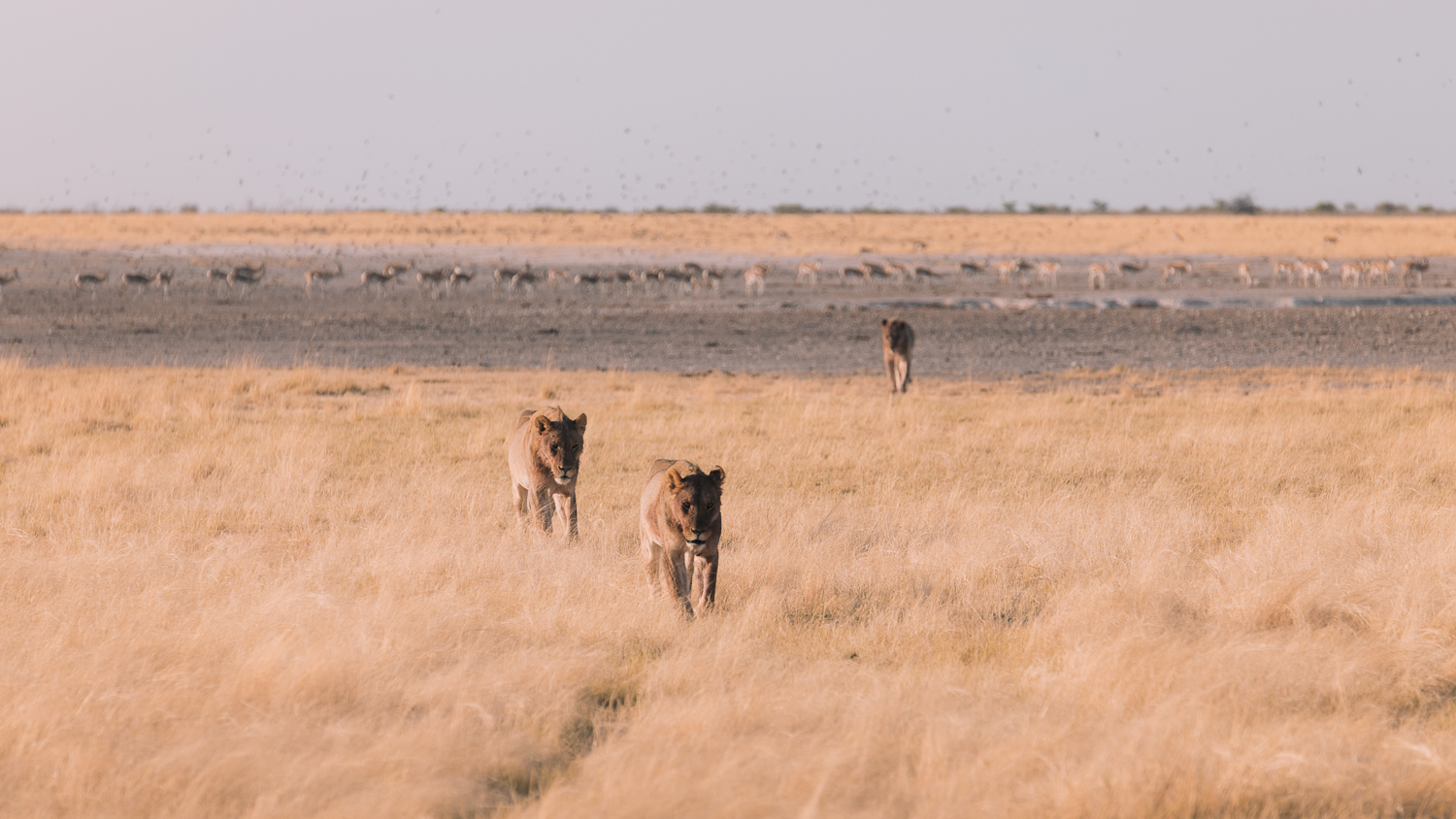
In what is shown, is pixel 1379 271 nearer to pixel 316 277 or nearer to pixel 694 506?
pixel 316 277

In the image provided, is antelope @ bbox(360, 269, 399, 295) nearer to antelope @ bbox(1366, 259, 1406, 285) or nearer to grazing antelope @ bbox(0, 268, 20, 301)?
grazing antelope @ bbox(0, 268, 20, 301)

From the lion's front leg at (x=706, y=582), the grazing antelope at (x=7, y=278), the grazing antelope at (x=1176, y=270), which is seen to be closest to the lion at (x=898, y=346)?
the lion's front leg at (x=706, y=582)

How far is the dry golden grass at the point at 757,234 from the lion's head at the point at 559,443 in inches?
2028

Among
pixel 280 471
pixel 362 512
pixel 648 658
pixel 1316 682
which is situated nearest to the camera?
pixel 1316 682

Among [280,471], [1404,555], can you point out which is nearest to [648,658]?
[1404,555]

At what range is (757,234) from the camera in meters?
72.2

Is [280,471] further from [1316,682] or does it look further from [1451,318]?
[1451,318]

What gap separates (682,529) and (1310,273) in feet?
141

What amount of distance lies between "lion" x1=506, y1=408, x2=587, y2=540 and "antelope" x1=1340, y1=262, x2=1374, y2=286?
1601 inches

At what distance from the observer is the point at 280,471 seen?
990cm

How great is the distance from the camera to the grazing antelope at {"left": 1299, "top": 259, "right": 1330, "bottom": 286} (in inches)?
1634

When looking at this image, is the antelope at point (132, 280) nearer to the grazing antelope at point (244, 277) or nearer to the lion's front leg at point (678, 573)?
the grazing antelope at point (244, 277)

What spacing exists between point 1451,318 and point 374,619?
29.6m

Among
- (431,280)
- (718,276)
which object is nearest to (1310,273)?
(718,276)
